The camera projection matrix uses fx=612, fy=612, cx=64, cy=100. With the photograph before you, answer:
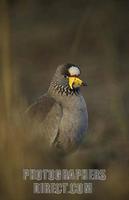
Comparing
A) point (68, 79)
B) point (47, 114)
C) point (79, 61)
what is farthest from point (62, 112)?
point (79, 61)

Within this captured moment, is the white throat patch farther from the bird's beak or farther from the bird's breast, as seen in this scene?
the bird's breast

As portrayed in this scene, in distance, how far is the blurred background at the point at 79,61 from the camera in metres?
3.38

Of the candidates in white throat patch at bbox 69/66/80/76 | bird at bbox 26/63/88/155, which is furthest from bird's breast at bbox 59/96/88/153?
white throat patch at bbox 69/66/80/76

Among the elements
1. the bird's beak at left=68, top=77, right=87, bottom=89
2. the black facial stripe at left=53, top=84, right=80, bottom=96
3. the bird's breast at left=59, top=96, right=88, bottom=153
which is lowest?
the bird's breast at left=59, top=96, right=88, bottom=153

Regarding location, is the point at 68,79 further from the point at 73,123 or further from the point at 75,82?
the point at 73,123

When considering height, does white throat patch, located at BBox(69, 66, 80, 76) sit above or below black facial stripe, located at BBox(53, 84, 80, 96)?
above

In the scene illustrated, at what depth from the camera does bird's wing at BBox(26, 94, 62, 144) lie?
333 centimetres

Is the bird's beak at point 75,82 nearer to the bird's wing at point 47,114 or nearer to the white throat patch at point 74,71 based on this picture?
the white throat patch at point 74,71

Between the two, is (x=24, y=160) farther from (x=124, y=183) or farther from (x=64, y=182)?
(x=124, y=183)

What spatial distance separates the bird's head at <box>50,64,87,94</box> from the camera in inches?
132

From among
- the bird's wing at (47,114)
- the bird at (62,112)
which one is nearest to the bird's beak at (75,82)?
the bird at (62,112)

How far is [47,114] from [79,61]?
1.16 feet

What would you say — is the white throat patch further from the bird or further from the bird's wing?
the bird's wing

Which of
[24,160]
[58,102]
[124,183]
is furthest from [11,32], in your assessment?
[124,183]
